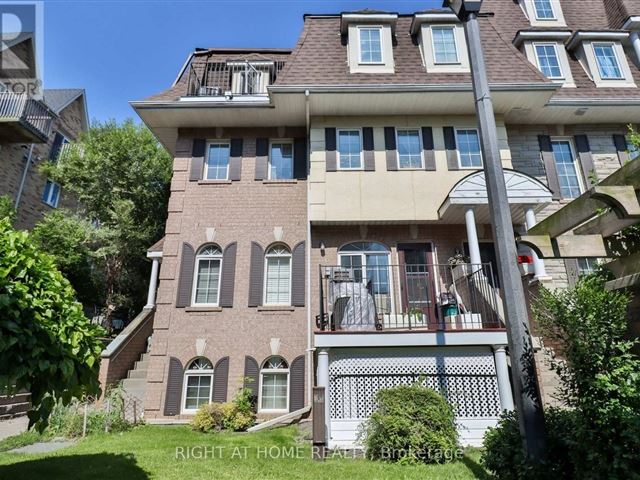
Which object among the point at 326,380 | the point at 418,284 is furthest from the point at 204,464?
the point at 418,284

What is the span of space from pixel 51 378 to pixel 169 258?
254 inches

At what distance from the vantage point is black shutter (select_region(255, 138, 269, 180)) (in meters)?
10.6

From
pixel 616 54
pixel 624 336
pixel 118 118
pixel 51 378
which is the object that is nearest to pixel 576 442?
pixel 624 336

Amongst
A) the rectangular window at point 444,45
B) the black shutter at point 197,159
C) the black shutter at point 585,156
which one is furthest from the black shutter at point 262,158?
the black shutter at point 585,156

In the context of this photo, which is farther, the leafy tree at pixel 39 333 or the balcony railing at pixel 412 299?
the balcony railing at pixel 412 299

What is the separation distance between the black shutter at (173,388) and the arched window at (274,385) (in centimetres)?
198

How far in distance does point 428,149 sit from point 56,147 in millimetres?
16996

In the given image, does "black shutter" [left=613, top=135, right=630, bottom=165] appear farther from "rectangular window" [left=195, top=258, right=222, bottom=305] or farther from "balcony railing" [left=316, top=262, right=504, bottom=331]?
"rectangular window" [left=195, top=258, right=222, bottom=305]

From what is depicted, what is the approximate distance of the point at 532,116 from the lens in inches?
402

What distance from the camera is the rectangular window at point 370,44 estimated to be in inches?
404

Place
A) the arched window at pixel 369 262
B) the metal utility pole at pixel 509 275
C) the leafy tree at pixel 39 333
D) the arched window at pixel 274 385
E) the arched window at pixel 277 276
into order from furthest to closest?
the arched window at pixel 277 276, the arched window at pixel 369 262, the arched window at pixel 274 385, the leafy tree at pixel 39 333, the metal utility pole at pixel 509 275

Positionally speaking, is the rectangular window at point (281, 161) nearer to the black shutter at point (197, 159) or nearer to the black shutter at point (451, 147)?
the black shutter at point (197, 159)

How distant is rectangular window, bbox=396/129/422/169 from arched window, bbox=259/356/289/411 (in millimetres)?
6082

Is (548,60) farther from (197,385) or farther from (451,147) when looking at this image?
(197,385)
